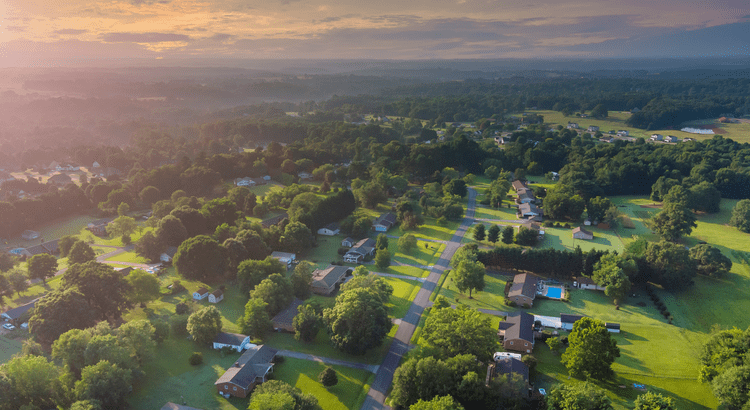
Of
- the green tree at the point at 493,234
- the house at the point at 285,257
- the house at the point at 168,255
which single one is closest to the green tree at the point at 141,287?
the house at the point at 168,255

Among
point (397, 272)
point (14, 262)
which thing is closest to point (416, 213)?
point (397, 272)

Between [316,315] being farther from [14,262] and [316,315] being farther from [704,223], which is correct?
[704,223]

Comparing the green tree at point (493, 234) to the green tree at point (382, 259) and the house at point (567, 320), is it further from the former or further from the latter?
the house at point (567, 320)

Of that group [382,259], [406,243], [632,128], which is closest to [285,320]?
[382,259]

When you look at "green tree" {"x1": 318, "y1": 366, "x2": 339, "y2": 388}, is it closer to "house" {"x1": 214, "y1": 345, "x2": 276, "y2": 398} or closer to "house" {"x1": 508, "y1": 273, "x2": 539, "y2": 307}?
"house" {"x1": 214, "y1": 345, "x2": 276, "y2": 398}

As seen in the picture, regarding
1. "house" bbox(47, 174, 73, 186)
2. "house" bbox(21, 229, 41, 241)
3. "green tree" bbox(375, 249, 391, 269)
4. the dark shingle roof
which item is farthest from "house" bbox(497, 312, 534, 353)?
"house" bbox(47, 174, 73, 186)
